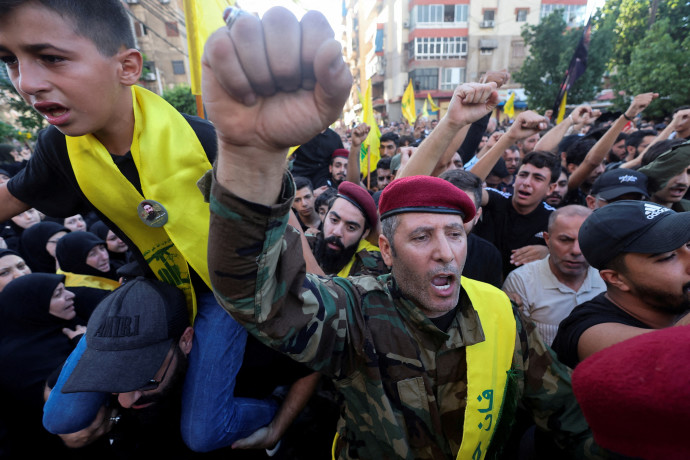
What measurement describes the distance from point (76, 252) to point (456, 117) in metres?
4.00

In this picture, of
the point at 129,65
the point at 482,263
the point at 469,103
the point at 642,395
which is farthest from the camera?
the point at 482,263

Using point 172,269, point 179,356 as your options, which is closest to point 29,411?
point 179,356

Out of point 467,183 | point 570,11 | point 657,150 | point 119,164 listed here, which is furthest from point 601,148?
point 570,11

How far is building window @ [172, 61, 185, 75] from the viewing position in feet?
123

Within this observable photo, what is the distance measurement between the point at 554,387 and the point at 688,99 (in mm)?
20407

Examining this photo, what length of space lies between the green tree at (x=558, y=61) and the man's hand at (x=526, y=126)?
22362mm

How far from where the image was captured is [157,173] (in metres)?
1.36

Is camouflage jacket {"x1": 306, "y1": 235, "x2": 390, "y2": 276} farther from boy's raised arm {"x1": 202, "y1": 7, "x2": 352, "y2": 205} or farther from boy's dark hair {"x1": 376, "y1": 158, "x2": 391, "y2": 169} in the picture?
boy's dark hair {"x1": 376, "y1": 158, "x2": 391, "y2": 169}

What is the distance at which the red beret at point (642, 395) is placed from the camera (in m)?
0.51

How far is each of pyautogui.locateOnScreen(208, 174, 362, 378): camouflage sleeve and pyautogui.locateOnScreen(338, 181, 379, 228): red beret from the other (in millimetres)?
1675

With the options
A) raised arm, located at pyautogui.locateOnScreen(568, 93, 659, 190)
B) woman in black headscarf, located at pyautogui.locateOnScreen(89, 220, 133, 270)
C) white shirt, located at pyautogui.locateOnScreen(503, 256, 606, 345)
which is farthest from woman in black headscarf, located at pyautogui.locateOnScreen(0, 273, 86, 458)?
raised arm, located at pyautogui.locateOnScreen(568, 93, 659, 190)

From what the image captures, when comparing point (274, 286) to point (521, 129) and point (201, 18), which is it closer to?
point (201, 18)

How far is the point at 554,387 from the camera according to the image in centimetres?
153

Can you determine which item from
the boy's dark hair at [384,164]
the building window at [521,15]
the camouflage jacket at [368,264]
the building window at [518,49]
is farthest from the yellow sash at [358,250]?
the building window at [521,15]
